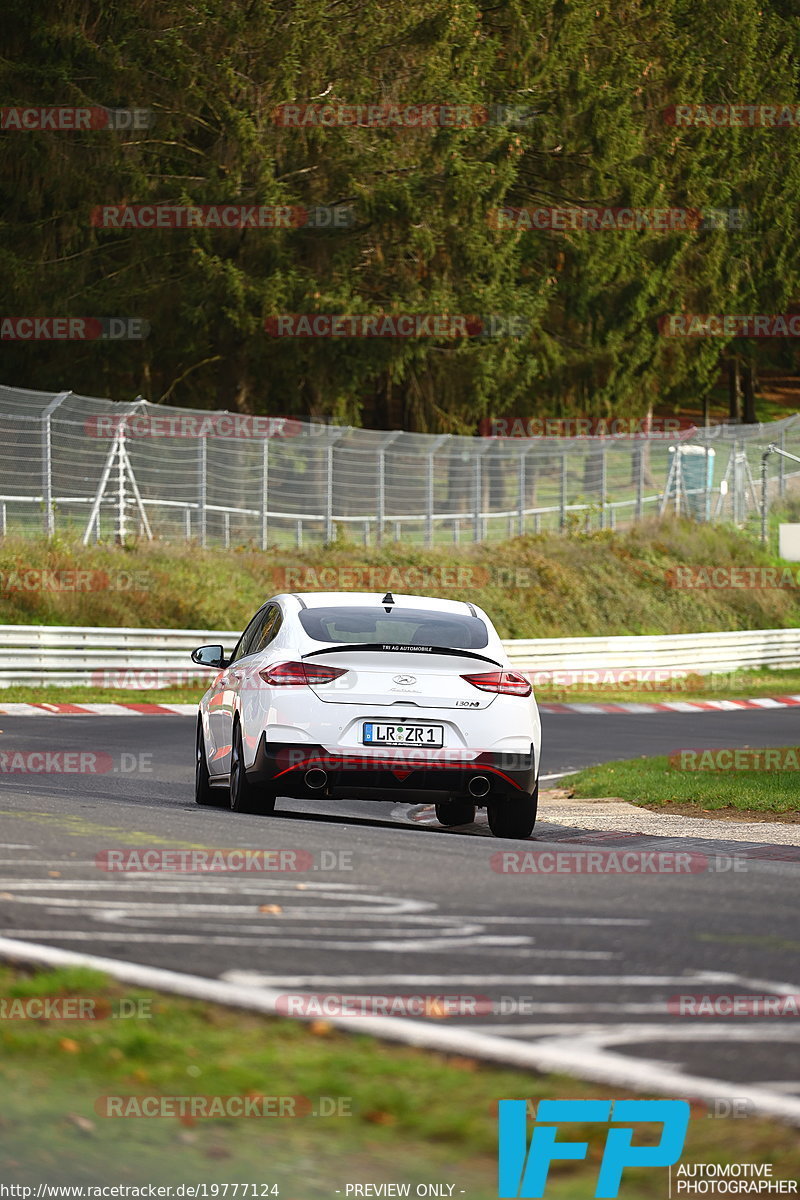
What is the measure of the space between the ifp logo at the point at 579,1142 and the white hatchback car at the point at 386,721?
21.8 feet

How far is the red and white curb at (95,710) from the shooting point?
2195 cm

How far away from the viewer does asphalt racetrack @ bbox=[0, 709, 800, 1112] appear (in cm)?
528

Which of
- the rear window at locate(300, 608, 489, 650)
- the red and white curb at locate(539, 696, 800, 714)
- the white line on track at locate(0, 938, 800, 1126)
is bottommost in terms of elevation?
the red and white curb at locate(539, 696, 800, 714)

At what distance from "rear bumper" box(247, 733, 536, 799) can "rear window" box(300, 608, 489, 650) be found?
2.42 feet

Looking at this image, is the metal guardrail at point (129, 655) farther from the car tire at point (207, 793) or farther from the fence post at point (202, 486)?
the car tire at point (207, 793)

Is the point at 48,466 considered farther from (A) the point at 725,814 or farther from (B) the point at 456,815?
(A) the point at 725,814

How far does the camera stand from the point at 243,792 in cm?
1157

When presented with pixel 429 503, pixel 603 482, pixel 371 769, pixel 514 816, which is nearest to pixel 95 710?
pixel 514 816

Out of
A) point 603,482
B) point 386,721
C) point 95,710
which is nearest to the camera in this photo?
point 386,721

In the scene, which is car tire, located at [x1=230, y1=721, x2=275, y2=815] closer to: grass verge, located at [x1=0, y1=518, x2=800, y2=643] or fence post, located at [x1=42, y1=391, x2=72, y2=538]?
grass verge, located at [x1=0, y1=518, x2=800, y2=643]

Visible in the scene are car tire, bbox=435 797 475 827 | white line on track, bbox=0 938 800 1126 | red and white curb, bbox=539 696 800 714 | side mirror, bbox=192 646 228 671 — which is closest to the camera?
white line on track, bbox=0 938 800 1126

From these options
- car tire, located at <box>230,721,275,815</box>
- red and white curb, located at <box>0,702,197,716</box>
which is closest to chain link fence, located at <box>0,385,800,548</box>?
red and white curb, located at <box>0,702,197,716</box>

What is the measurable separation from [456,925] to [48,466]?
22.9m

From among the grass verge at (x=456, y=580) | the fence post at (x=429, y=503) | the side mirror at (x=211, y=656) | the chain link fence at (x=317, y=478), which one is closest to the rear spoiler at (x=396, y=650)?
the side mirror at (x=211, y=656)
